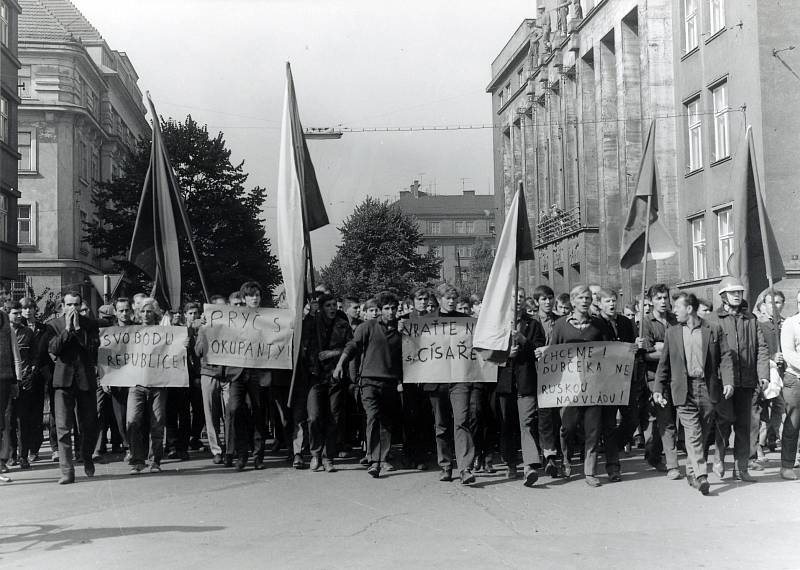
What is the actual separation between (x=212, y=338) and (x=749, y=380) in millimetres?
6043

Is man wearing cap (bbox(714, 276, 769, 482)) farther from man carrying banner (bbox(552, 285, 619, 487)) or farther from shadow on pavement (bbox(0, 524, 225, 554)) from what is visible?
shadow on pavement (bbox(0, 524, 225, 554))

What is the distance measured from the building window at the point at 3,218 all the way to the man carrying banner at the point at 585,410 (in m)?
29.8

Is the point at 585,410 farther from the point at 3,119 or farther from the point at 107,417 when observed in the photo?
the point at 3,119

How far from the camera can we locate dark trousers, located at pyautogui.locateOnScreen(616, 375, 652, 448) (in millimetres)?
10562

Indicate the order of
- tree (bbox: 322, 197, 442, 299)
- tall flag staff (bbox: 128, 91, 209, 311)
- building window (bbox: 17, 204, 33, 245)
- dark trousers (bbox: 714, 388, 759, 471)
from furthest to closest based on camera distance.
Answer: tree (bbox: 322, 197, 442, 299), building window (bbox: 17, 204, 33, 245), tall flag staff (bbox: 128, 91, 209, 311), dark trousers (bbox: 714, 388, 759, 471)

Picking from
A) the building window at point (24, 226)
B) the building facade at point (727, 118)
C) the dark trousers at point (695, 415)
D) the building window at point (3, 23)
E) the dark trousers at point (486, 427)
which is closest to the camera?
the dark trousers at point (695, 415)

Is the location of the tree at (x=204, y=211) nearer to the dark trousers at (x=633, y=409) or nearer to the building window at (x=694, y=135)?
the building window at (x=694, y=135)

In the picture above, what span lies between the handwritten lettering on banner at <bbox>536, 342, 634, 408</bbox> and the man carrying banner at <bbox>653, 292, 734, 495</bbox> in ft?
1.66

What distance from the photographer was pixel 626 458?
38.7 ft

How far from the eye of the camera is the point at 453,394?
10070 mm

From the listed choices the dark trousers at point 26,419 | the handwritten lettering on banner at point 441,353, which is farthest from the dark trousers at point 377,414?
the dark trousers at point 26,419

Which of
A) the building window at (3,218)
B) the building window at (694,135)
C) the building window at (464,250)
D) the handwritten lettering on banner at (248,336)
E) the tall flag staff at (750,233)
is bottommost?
the handwritten lettering on banner at (248,336)

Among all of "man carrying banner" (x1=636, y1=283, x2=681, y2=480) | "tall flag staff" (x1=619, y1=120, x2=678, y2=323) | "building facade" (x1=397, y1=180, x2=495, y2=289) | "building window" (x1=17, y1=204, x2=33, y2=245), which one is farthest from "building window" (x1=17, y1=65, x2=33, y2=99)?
"building facade" (x1=397, y1=180, x2=495, y2=289)

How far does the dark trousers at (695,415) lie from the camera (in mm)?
9117
